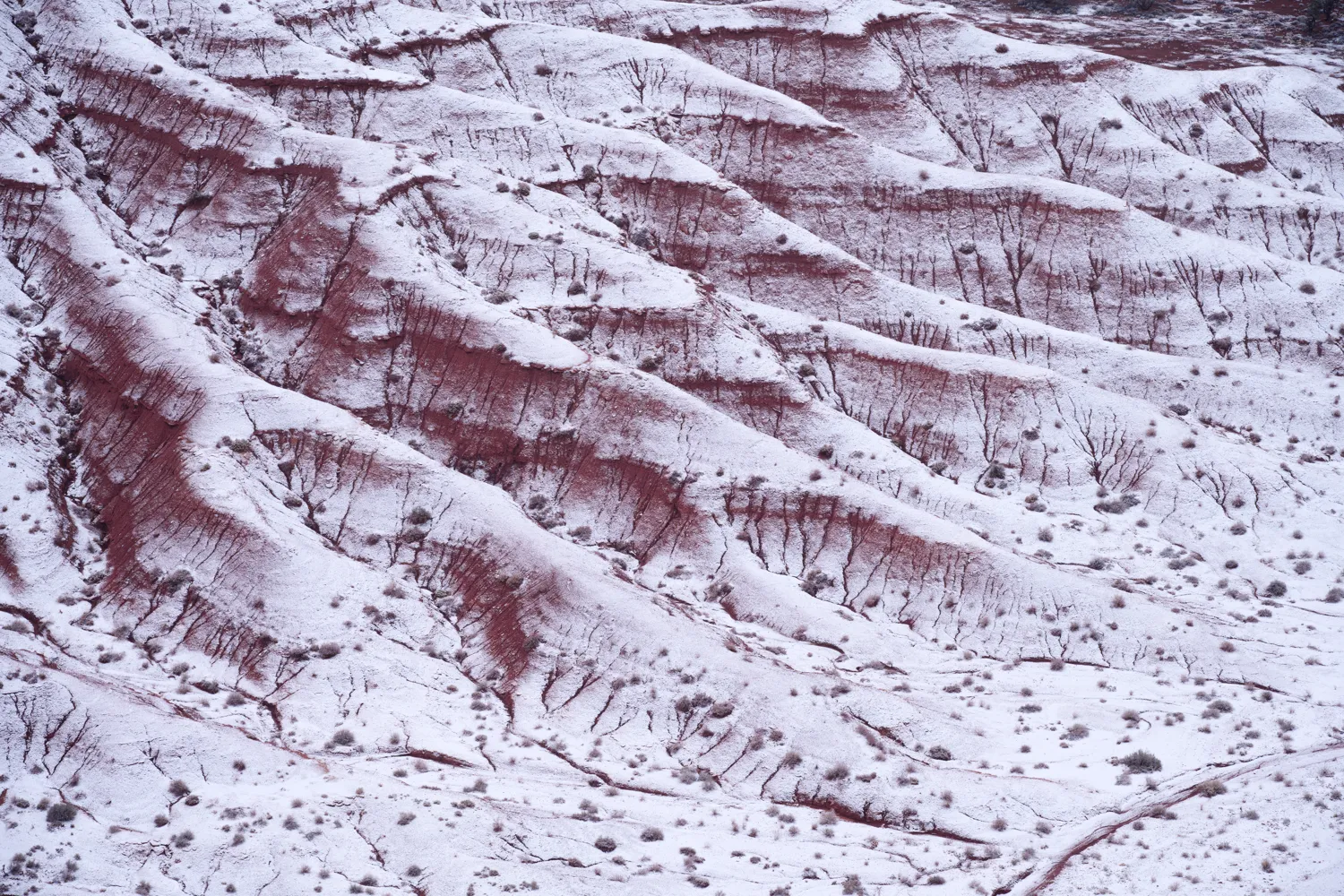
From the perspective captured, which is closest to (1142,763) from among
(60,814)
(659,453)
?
(659,453)

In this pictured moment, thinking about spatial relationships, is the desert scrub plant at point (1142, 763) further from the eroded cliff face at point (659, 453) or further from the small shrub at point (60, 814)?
the small shrub at point (60, 814)

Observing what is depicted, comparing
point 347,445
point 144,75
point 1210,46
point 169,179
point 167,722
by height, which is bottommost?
point 167,722

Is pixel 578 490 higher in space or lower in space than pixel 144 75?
lower

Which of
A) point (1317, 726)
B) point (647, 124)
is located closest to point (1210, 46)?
point (647, 124)

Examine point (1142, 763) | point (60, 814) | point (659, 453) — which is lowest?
point (60, 814)

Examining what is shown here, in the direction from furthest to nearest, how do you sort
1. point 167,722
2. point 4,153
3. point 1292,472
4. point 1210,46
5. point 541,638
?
point 1210,46, point 4,153, point 1292,472, point 541,638, point 167,722

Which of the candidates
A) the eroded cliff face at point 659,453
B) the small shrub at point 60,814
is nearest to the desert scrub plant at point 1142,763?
the eroded cliff face at point 659,453

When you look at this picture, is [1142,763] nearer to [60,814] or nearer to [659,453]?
[659,453]

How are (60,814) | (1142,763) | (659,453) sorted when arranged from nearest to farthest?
(60,814) < (1142,763) < (659,453)

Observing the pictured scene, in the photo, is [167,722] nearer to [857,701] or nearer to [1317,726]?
[857,701]
